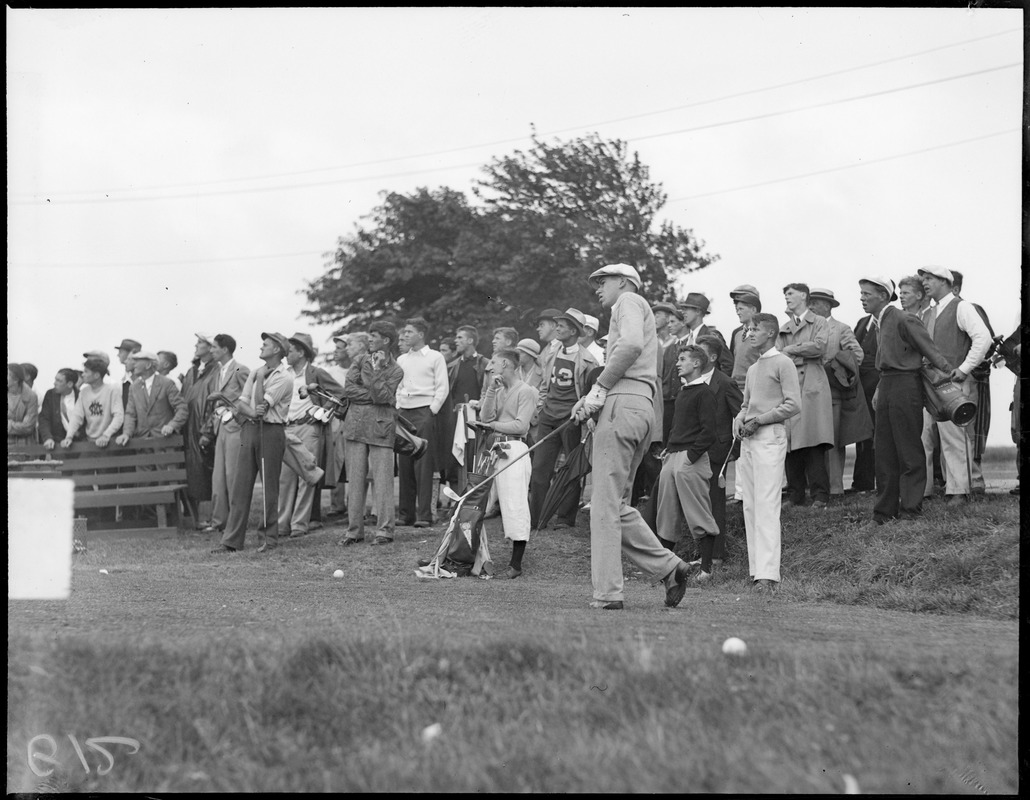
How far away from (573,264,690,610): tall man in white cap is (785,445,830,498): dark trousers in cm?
438

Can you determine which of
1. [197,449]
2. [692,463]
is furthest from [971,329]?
[197,449]

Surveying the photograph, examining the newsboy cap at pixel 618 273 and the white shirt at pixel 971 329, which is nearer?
the newsboy cap at pixel 618 273

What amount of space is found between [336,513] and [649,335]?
8.74 metres

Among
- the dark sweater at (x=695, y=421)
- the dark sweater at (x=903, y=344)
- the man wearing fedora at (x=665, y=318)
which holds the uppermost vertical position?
the man wearing fedora at (x=665, y=318)

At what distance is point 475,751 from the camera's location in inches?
213

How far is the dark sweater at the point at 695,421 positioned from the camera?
11500 mm

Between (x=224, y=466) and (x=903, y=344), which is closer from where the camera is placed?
(x=903, y=344)

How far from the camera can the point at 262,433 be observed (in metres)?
14.4

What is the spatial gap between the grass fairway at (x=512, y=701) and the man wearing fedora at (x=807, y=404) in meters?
4.48

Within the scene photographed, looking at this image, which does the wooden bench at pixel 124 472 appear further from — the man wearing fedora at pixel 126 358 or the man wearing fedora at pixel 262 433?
the man wearing fedora at pixel 262 433

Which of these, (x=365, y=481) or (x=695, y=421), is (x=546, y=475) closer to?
(x=365, y=481)

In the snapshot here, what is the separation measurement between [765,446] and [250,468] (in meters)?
6.54

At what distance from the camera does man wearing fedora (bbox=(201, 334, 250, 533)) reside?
602 inches

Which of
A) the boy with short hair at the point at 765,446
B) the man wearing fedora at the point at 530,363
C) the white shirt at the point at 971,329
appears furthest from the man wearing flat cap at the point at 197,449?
the white shirt at the point at 971,329
